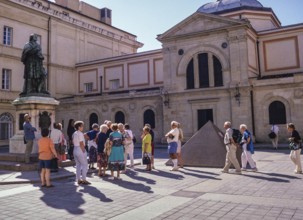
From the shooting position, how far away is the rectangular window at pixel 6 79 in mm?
29875

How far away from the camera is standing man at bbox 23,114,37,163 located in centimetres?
1125

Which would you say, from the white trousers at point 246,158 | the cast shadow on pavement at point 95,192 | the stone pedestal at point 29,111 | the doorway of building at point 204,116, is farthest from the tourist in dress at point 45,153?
the doorway of building at point 204,116

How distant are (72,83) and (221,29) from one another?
64.2 feet

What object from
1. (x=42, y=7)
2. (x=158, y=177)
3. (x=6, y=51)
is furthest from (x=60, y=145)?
(x=42, y=7)

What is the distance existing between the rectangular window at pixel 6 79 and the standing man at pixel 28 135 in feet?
68.4

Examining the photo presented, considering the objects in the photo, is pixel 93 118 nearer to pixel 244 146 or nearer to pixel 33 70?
pixel 33 70

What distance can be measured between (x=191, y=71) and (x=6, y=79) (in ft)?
59.7

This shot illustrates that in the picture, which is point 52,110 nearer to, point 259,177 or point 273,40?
point 259,177

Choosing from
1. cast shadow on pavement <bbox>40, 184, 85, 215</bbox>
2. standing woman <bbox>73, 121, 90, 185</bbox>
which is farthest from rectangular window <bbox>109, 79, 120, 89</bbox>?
cast shadow on pavement <bbox>40, 184, 85, 215</bbox>

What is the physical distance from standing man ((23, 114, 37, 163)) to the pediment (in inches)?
746

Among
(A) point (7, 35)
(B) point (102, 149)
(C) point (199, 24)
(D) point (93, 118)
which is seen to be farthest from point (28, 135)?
(A) point (7, 35)

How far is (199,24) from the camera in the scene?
2681 centimetres

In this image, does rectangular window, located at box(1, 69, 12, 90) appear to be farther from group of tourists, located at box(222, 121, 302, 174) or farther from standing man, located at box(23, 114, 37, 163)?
group of tourists, located at box(222, 121, 302, 174)

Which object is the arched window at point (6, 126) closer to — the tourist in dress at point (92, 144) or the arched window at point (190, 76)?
the arched window at point (190, 76)
